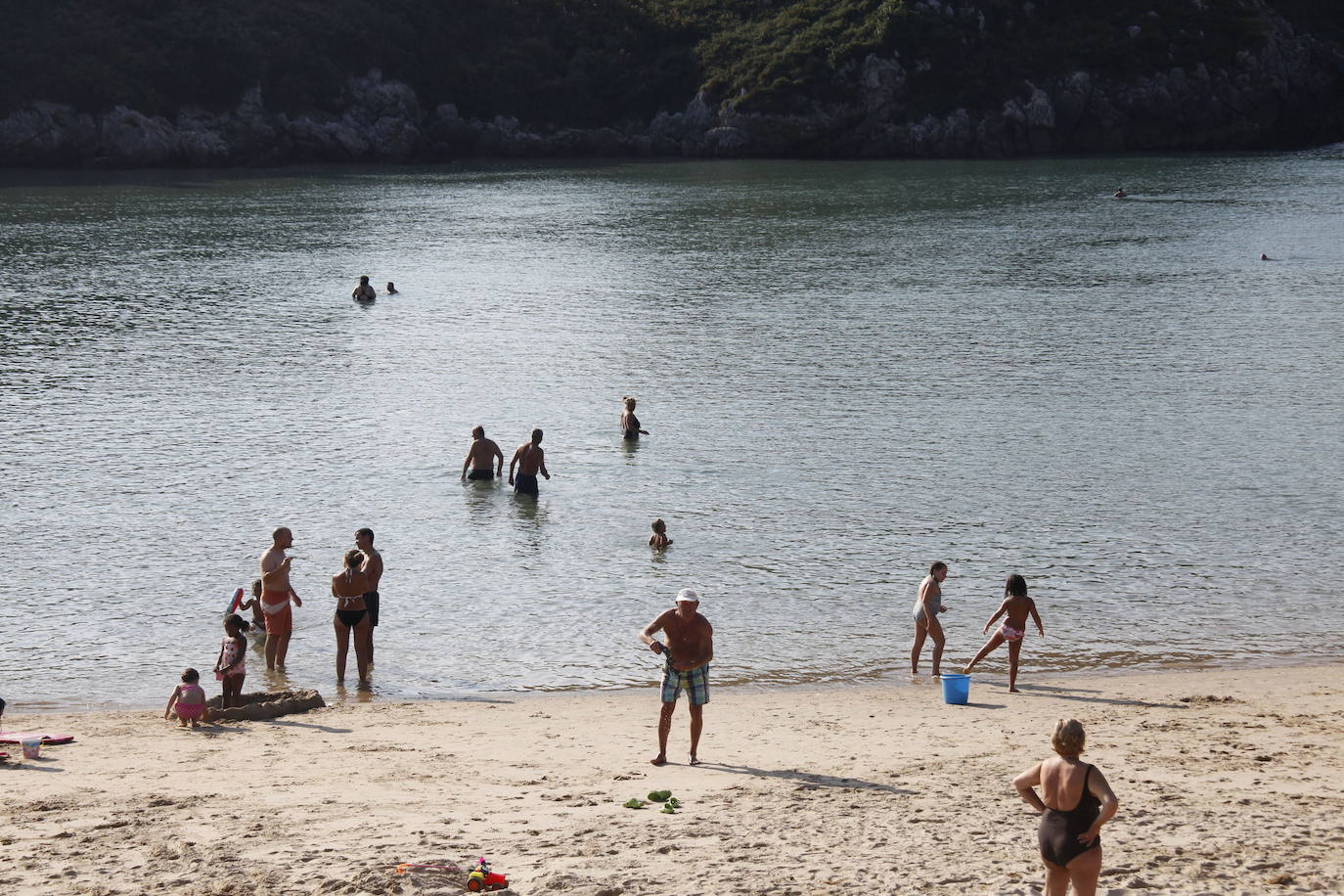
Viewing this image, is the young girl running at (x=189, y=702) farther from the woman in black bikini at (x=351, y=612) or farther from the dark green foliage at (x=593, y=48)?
the dark green foliage at (x=593, y=48)

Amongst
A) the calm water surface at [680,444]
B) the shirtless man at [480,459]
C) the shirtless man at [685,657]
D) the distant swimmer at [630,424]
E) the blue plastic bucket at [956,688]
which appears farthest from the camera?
the distant swimmer at [630,424]

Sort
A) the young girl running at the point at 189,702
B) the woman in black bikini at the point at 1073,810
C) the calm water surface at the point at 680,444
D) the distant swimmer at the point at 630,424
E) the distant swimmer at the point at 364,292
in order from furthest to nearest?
the distant swimmer at the point at 364,292 → the distant swimmer at the point at 630,424 → the calm water surface at the point at 680,444 → the young girl running at the point at 189,702 → the woman in black bikini at the point at 1073,810

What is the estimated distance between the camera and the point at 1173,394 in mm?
31641

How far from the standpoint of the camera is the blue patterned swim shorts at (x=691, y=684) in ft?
40.9

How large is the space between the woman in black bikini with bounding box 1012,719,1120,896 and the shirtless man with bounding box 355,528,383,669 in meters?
9.27

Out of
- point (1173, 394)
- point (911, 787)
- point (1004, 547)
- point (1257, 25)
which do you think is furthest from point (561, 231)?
point (1257, 25)

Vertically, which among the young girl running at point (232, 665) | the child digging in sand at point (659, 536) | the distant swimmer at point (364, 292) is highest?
the distant swimmer at point (364, 292)

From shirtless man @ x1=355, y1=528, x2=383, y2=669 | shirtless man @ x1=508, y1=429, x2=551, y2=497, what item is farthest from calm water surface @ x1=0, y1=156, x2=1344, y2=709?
shirtless man @ x1=355, y1=528, x2=383, y2=669

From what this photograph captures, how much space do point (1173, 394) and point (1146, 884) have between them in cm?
2422

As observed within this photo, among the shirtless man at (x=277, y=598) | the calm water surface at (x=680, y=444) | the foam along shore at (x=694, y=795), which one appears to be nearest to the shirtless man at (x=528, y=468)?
the calm water surface at (x=680, y=444)

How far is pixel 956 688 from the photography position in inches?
587

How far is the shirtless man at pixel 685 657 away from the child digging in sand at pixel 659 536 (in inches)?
323

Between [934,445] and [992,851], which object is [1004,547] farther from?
[992,851]

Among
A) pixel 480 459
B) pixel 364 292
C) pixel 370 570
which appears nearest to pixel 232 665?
pixel 370 570
